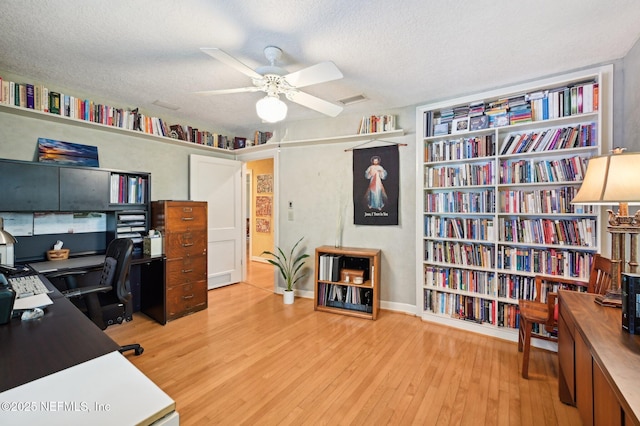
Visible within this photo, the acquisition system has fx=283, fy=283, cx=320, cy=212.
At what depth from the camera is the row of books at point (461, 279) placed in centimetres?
285

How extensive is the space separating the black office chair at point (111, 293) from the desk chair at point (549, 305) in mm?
3022

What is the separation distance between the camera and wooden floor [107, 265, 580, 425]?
1.76 metres

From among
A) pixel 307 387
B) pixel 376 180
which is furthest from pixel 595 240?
pixel 307 387

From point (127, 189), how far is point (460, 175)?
3.72m

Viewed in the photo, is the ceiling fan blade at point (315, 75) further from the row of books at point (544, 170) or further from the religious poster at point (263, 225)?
the religious poster at point (263, 225)

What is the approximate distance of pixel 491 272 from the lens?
112 inches

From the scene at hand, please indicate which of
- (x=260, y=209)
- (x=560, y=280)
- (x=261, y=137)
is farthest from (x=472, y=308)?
(x=260, y=209)

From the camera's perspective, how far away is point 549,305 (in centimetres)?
208

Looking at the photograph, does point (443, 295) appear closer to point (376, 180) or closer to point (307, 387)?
point (376, 180)

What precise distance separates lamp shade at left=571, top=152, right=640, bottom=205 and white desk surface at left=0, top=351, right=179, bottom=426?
2098mm

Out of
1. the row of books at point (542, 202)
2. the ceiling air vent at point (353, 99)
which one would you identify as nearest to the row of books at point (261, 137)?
the ceiling air vent at point (353, 99)

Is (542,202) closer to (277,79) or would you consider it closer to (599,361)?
(599,361)

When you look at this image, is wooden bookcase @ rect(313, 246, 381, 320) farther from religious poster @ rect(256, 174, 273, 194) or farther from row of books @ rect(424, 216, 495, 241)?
religious poster @ rect(256, 174, 273, 194)

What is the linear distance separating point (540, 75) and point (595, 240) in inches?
59.8
